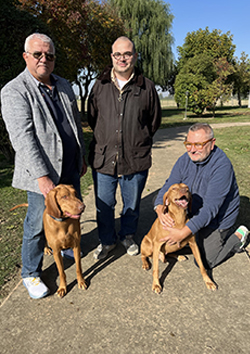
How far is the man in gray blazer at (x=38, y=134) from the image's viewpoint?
2.31 meters

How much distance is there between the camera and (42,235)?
9.06 feet

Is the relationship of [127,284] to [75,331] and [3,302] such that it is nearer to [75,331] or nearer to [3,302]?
[75,331]

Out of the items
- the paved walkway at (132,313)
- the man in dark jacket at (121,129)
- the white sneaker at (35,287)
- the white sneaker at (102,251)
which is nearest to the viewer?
the paved walkway at (132,313)

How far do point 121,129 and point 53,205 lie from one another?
1.22 m

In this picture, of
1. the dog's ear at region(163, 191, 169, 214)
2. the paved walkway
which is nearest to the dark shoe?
the paved walkway

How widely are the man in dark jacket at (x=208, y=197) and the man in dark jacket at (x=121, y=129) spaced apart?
0.49 metres

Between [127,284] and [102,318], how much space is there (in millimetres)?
534

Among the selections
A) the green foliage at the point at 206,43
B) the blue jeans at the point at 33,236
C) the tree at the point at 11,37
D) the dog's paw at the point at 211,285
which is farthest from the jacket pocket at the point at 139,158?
the green foliage at the point at 206,43

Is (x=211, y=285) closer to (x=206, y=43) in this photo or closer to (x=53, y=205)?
(x=53, y=205)

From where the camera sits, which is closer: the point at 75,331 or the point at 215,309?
the point at 75,331

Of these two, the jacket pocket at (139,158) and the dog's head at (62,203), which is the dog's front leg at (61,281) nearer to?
the dog's head at (62,203)

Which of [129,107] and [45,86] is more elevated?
[45,86]

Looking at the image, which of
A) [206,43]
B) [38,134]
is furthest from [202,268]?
[206,43]

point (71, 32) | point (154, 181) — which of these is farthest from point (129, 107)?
point (71, 32)
